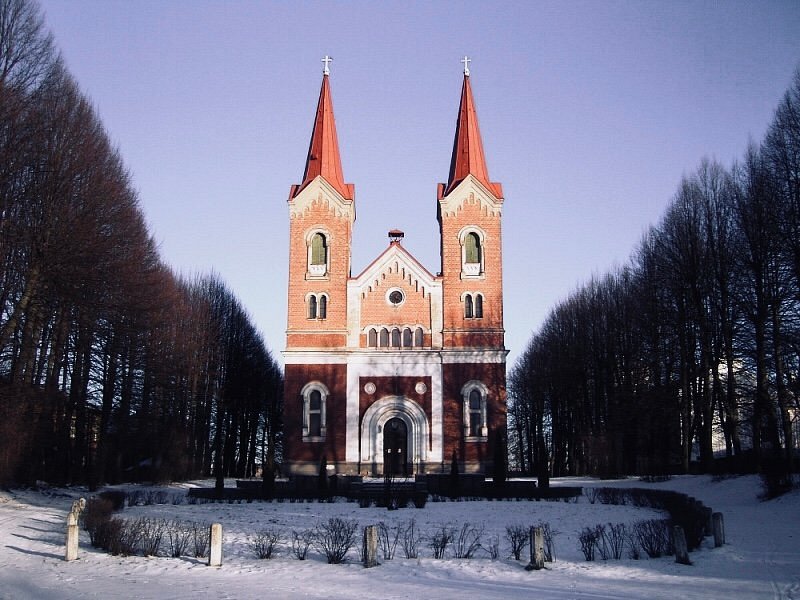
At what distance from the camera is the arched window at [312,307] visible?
138 feet

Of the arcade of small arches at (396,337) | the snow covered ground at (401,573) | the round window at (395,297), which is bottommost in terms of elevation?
the snow covered ground at (401,573)

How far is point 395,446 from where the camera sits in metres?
41.4

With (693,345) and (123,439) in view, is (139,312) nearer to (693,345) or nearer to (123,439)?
(123,439)

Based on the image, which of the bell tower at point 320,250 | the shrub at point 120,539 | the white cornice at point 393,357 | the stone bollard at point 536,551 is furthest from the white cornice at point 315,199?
the stone bollard at point 536,551

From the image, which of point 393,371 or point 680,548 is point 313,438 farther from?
point 680,548

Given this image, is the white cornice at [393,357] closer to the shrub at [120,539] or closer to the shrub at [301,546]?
the shrub at [301,546]

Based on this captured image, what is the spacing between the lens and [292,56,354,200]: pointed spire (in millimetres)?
44000

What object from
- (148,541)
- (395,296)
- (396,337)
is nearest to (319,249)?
(395,296)

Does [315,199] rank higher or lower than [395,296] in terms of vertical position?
higher

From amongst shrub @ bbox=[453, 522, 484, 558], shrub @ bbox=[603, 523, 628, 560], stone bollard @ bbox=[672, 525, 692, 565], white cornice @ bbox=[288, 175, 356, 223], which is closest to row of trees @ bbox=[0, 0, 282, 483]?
white cornice @ bbox=[288, 175, 356, 223]

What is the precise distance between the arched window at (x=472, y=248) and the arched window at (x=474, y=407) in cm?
676

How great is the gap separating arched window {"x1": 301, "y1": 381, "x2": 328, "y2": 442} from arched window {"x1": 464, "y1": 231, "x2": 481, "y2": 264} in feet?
34.5

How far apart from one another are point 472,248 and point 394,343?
6763 millimetres

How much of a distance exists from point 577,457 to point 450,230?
22091mm
